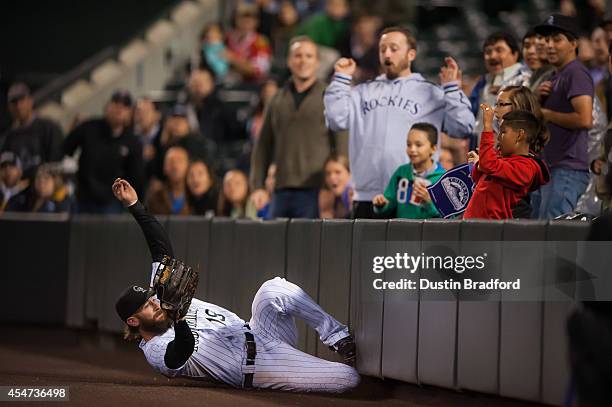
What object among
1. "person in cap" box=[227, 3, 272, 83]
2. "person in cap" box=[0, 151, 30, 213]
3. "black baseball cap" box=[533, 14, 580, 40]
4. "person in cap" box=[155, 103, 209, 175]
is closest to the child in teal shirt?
"black baseball cap" box=[533, 14, 580, 40]

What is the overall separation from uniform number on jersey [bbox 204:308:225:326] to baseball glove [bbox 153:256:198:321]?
412 mm

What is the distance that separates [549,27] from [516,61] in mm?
733

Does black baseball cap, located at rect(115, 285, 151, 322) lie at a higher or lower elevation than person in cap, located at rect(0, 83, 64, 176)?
lower

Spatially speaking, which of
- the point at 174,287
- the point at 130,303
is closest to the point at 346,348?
the point at 174,287

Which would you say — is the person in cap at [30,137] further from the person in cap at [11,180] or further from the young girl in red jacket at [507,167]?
the young girl in red jacket at [507,167]

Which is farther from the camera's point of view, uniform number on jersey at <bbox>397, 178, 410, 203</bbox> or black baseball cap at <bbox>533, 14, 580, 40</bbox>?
uniform number on jersey at <bbox>397, 178, 410, 203</bbox>

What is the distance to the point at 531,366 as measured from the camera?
247 inches

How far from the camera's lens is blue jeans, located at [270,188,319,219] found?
10.2m

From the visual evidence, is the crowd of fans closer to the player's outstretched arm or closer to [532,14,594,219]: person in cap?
[532,14,594,219]: person in cap

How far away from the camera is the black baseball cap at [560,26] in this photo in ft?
27.0

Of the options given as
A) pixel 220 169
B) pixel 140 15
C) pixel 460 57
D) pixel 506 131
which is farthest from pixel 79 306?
pixel 140 15

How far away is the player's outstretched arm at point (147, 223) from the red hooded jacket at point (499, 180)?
1.89m

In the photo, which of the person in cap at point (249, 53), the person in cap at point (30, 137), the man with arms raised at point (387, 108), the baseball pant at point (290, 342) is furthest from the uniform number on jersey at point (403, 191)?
the person in cap at point (249, 53)

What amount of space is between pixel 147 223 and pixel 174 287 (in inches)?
25.1
